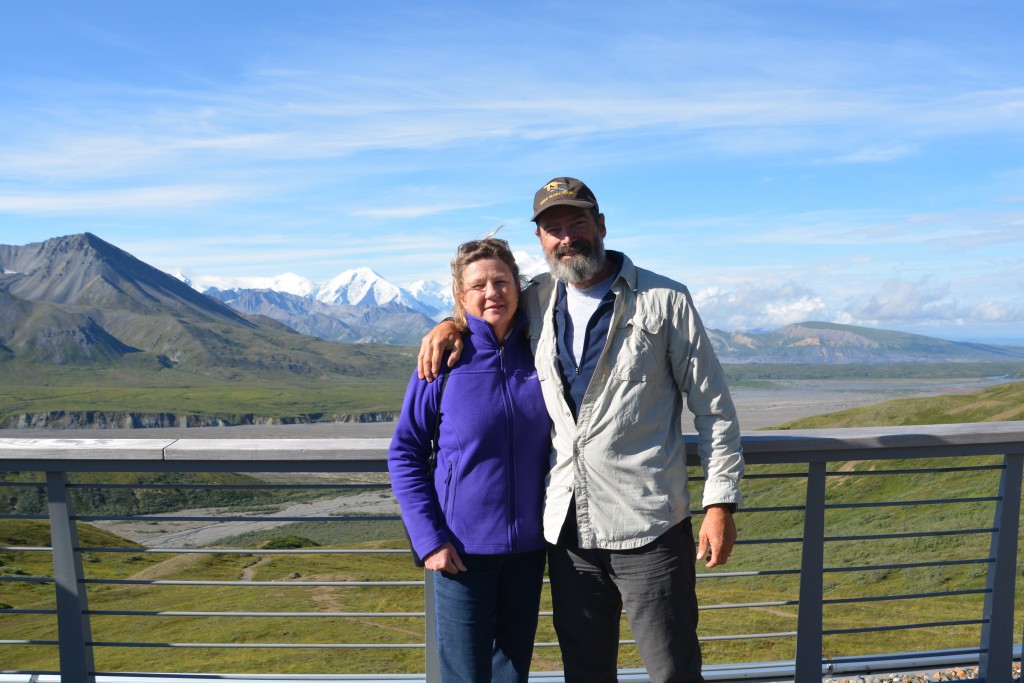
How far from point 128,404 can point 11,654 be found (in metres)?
164

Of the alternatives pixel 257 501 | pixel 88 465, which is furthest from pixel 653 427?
pixel 257 501

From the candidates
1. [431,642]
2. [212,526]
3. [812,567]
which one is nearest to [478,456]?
[431,642]

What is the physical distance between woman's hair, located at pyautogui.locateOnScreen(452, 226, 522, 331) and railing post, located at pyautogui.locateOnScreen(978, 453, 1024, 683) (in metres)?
2.47

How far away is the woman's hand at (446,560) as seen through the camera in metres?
2.88

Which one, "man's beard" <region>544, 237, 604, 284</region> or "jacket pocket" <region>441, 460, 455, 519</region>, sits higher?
"man's beard" <region>544, 237, 604, 284</region>

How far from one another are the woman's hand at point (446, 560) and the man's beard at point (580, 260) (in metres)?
1.07

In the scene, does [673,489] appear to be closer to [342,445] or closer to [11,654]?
[342,445]

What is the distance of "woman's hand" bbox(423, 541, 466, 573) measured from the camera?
288 centimetres

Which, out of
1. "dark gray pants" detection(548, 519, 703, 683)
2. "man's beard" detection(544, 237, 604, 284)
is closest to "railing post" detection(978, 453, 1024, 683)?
"dark gray pants" detection(548, 519, 703, 683)

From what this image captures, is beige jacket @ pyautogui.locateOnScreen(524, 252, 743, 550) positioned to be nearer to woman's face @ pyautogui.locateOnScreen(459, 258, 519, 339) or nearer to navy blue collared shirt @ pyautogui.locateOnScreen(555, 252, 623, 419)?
navy blue collared shirt @ pyautogui.locateOnScreen(555, 252, 623, 419)

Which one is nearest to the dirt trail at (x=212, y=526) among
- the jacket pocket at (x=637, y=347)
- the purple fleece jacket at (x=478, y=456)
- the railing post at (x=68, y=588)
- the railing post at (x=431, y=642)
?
the railing post at (x=68, y=588)

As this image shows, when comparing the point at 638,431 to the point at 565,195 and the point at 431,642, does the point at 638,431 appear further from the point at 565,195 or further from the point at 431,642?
the point at 431,642

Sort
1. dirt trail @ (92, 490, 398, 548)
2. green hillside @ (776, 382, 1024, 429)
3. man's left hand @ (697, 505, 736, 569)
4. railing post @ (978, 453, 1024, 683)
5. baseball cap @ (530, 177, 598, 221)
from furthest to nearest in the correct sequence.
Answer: green hillside @ (776, 382, 1024, 429) < dirt trail @ (92, 490, 398, 548) < railing post @ (978, 453, 1024, 683) < baseball cap @ (530, 177, 598, 221) < man's left hand @ (697, 505, 736, 569)

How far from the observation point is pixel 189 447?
3.40m
